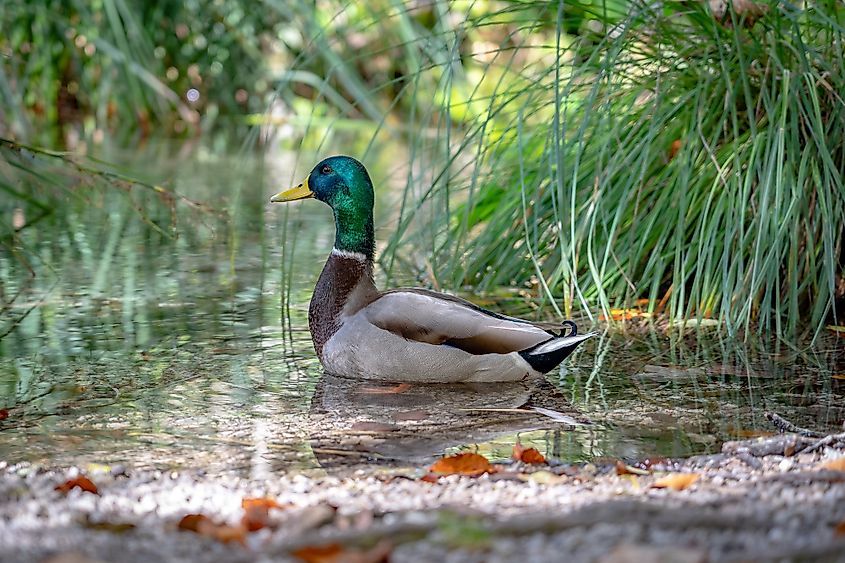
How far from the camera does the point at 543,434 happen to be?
3205 mm

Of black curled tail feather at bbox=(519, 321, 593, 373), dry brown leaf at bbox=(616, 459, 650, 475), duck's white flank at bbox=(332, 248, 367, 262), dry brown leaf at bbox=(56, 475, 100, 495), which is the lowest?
dry brown leaf at bbox=(56, 475, 100, 495)

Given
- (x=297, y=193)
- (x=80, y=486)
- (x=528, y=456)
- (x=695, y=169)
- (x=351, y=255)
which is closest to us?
(x=80, y=486)

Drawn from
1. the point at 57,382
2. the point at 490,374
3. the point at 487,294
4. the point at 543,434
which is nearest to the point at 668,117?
the point at 487,294

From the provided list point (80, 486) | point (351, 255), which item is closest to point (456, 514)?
point (80, 486)

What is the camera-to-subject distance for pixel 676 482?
101 inches

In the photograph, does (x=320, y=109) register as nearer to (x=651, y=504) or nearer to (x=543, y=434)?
(x=543, y=434)

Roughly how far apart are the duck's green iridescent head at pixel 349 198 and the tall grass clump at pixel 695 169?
295 millimetres

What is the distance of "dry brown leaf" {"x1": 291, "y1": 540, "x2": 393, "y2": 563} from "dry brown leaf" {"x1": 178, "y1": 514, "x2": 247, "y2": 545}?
0.51 ft

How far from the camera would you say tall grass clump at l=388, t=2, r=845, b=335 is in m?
4.16

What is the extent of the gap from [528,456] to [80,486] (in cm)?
99

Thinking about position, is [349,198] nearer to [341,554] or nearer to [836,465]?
[836,465]

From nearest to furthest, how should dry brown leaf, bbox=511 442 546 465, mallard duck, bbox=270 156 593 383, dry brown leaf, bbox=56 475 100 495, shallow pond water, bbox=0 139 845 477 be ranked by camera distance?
dry brown leaf, bbox=56 475 100 495 → dry brown leaf, bbox=511 442 546 465 → shallow pond water, bbox=0 139 845 477 → mallard duck, bbox=270 156 593 383

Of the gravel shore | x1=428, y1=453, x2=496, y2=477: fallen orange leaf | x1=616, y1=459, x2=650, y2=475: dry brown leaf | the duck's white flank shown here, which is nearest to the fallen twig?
the gravel shore

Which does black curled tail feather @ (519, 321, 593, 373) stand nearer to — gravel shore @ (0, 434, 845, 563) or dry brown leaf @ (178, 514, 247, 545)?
gravel shore @ (0, 434, 845, 563)
